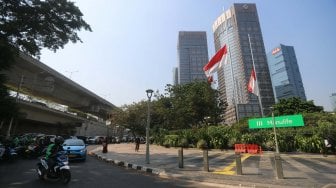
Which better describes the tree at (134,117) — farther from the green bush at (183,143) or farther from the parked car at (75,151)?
the parked car at (75,151)

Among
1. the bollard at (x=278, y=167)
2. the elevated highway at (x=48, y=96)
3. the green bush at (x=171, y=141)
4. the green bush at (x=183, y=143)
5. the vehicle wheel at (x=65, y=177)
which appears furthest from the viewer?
the elevated highway at (x=48, y=96)

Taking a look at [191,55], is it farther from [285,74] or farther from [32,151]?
[32,151]

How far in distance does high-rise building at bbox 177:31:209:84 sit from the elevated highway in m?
51.9

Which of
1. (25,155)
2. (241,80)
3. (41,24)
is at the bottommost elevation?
(25,155)

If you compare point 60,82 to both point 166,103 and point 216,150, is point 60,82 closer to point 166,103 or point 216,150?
point 166,103

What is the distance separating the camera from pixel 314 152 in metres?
18.4

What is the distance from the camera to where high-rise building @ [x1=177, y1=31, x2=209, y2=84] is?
4323 inches

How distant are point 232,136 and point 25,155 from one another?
1683 centimetres

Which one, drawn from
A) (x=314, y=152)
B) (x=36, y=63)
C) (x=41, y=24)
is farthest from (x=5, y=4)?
(x=314, y=152)

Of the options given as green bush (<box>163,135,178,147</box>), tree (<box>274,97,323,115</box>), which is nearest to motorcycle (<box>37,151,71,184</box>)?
green bush (<box>163,135,178,147</box>)

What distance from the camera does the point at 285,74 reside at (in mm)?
102250

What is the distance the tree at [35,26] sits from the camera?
1413cm

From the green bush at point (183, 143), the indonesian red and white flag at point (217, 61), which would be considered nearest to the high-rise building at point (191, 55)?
the green bush at point (183, 143)

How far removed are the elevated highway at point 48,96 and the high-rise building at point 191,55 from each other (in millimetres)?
51892
